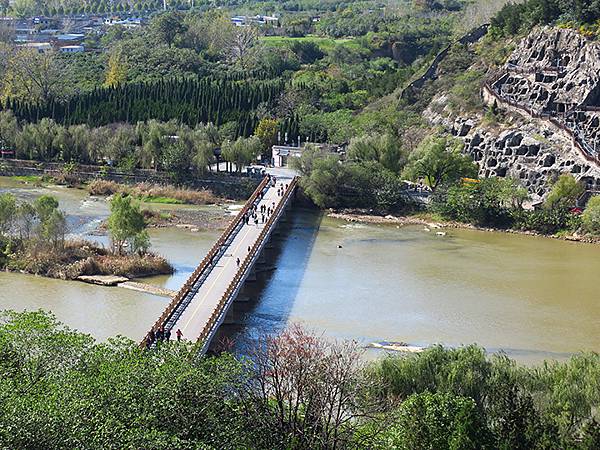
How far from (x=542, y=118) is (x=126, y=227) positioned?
2535 cm

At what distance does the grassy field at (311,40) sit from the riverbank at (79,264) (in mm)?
54275

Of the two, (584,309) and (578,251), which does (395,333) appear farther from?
(578,251)

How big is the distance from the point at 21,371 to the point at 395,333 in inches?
595

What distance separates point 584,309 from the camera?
38094 millimetres

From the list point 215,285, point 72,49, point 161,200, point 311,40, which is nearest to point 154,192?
point 161,200

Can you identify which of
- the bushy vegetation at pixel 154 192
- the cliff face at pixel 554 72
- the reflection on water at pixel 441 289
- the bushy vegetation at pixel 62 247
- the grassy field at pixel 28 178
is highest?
the cliff face at pixel 554 72

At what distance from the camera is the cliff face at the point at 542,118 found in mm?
54469

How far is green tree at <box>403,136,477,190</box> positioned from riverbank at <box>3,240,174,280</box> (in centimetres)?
1772

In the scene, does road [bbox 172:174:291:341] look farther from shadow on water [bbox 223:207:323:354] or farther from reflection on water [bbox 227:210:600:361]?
reflection on water [bbox 227:210:600:361]

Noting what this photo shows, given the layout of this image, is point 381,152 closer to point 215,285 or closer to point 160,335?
point 215,285

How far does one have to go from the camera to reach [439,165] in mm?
55188

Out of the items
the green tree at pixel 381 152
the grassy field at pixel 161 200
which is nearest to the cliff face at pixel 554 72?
the green tree at pixel 381 152

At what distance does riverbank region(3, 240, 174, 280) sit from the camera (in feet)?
134

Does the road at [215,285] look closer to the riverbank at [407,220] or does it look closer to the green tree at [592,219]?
the riverbank at [407,220]
